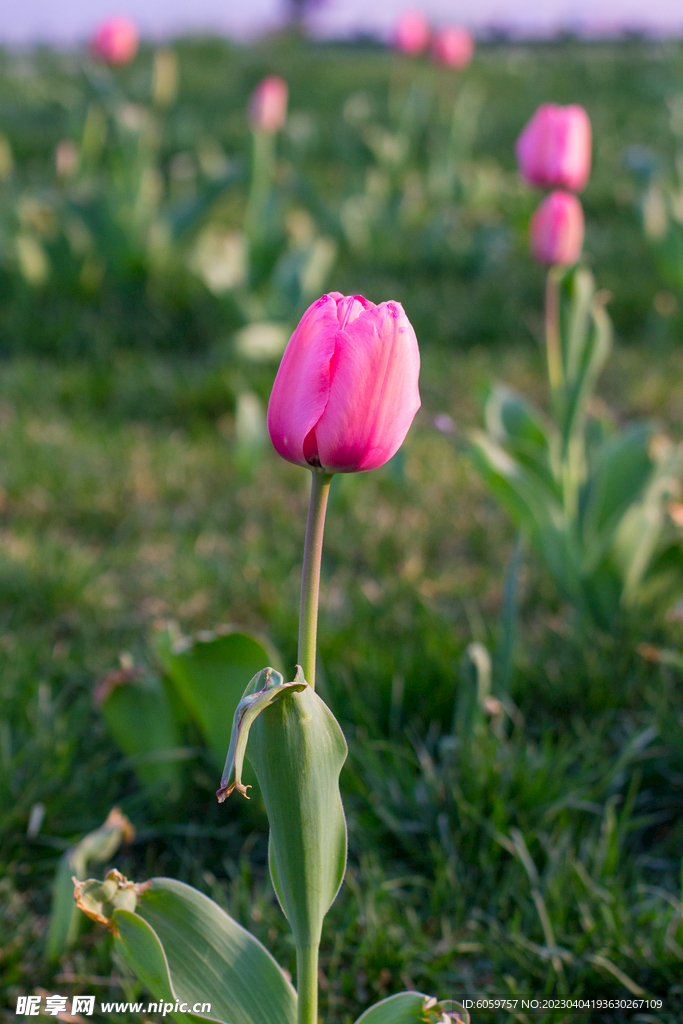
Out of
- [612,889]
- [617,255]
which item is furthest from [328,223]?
[612,889]

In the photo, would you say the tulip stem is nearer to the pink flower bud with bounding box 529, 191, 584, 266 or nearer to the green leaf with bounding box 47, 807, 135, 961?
the green leaf with bounding box 47, 807, 135, 961

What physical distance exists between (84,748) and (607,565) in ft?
3.13

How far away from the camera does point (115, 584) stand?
6.13ft

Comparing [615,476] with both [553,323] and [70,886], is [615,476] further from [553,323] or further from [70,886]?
[70,886]

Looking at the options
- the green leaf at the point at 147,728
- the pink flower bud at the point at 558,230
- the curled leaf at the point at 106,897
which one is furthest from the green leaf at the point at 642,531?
the curled leaf at the point at 106,897

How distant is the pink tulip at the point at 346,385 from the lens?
0.65 meters

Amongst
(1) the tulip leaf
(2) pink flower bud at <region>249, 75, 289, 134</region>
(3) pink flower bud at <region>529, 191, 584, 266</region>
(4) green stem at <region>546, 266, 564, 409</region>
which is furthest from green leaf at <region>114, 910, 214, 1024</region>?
(2) pink flower bud at <region>249, 75, 289, 134</region>

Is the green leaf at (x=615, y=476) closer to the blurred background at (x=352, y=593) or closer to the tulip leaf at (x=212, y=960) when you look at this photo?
the blurred background at (x=352, y=593)

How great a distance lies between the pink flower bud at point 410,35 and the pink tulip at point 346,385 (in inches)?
182

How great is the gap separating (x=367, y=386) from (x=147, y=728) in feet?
2.69

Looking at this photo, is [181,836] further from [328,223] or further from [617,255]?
[617,255]

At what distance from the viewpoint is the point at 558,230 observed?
5.90ft

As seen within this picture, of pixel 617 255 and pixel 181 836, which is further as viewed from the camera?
pixel 617 255

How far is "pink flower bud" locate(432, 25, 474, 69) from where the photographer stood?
4.60 meters
